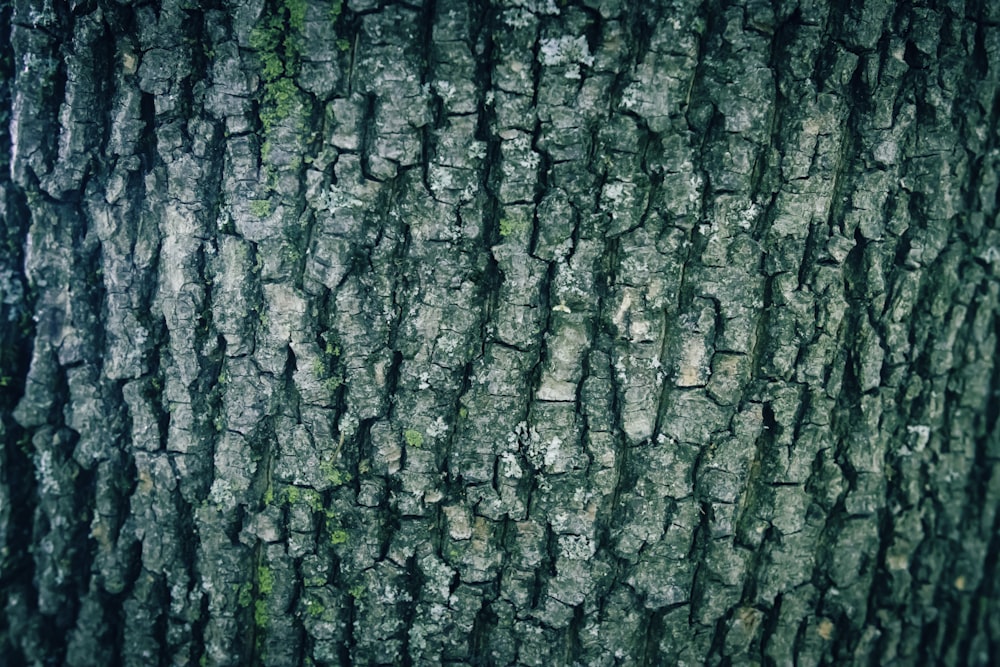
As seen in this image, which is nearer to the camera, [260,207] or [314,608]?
[260,207]

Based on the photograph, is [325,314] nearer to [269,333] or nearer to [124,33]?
[269,333]

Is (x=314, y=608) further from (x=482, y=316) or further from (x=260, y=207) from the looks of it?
(x=260, y=207)

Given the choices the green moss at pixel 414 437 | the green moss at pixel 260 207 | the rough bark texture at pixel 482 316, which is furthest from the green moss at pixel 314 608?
the green moss at pixel 260 207

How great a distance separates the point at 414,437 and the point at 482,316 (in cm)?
32

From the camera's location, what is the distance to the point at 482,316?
1502 mm

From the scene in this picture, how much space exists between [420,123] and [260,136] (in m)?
0.37

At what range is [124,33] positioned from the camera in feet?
5.16

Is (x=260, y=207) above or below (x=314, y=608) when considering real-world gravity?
above

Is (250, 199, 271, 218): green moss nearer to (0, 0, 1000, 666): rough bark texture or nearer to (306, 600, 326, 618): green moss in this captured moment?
(0, 0, 1000, 666): rough bark texture

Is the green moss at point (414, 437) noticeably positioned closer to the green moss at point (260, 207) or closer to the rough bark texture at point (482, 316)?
the rough bark texture at point (482, 316)

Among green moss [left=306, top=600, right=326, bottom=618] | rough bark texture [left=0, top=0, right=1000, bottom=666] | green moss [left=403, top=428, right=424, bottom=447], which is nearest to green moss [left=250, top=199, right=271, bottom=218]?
rough bark texture [left=0, top=0, right=1000, bottom=666]

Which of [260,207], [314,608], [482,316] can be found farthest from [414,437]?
[260,207]

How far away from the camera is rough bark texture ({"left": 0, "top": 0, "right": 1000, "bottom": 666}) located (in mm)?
1454

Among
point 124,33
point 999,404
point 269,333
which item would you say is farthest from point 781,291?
point 124,33
